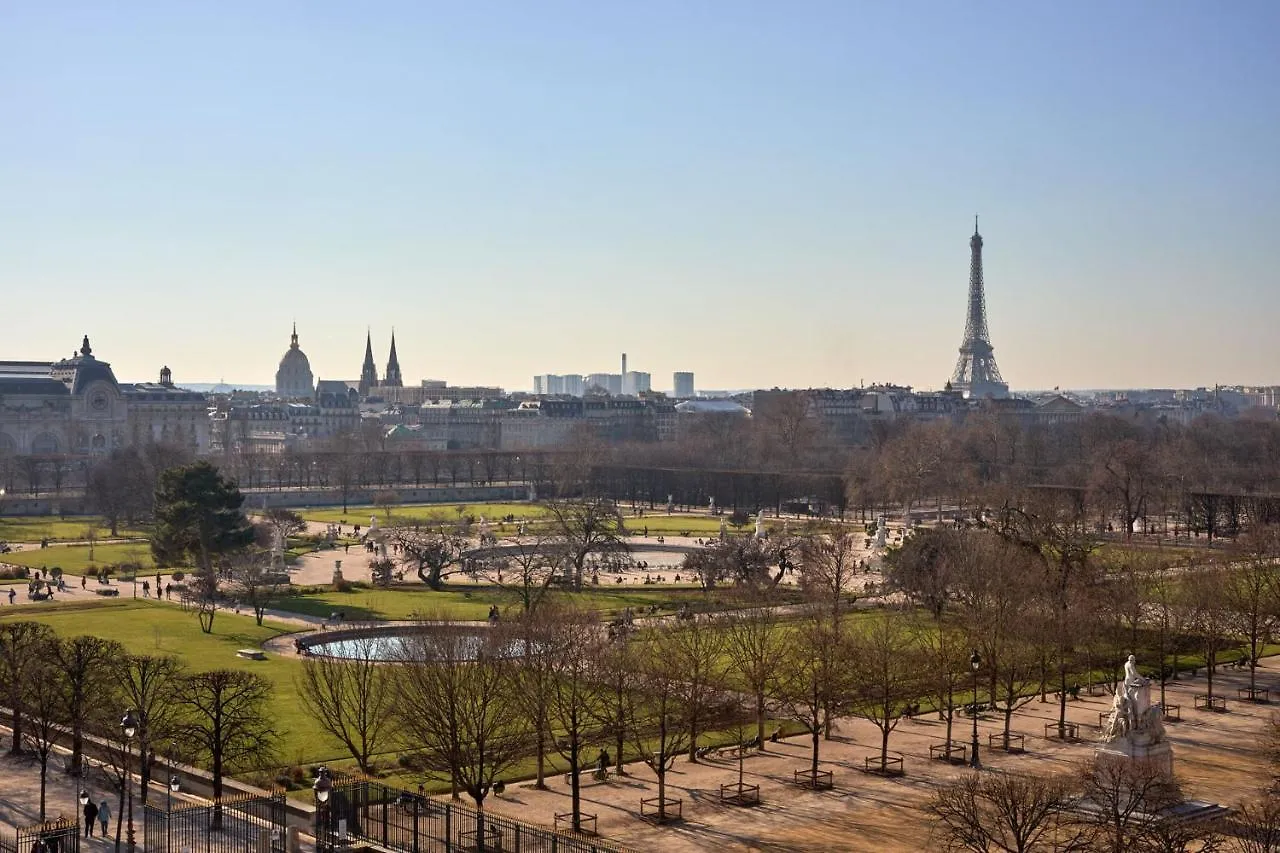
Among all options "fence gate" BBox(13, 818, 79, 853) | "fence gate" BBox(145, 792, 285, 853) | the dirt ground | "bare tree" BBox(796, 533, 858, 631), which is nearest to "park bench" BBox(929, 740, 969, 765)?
the dirt ground

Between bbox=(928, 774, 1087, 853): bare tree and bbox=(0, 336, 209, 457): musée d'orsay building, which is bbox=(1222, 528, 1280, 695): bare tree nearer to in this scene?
bbox=(928, 774, 1087, 853): bare tree

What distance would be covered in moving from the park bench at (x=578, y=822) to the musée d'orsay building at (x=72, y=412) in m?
129

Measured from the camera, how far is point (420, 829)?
2834 cm

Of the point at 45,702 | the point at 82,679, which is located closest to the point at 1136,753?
the point at 82,679

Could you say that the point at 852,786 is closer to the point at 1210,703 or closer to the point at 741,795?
the point at 741,795

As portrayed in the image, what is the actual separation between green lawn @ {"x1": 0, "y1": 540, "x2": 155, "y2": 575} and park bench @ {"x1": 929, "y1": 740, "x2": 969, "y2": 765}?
1865 inches

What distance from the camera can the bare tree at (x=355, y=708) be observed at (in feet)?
116

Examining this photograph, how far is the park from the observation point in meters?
29.6

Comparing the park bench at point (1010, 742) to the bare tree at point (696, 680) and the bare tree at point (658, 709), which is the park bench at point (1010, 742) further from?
the bare tree at point (658, 709)

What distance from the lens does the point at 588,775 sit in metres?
35.3

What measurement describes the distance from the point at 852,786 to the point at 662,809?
5.09 meters

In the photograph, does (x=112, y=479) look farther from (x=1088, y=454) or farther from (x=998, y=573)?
(x=1088, y=454)

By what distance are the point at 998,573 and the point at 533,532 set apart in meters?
40.5

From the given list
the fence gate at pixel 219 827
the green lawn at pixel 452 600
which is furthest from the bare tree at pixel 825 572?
the fence gate at pixel 219 827
